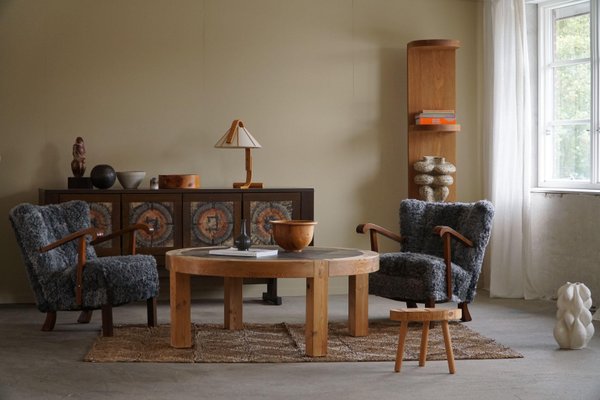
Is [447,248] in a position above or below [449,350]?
above

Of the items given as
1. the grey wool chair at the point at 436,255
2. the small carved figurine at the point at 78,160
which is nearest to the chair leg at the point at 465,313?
the grey wool chair at the point at 436,255

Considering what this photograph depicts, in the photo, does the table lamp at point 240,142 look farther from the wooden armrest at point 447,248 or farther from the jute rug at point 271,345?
the wooden armrest at point 447,248

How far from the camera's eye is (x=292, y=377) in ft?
14.7

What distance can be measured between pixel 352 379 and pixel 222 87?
3.64 m

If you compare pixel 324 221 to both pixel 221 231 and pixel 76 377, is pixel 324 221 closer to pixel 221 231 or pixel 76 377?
pixel 221 231

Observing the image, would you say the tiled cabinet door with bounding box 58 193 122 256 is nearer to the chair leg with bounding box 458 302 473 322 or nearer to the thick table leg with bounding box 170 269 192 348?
the thick table leg with bounding box 170 269 192 348

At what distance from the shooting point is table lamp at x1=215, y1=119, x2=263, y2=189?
697 centimetres

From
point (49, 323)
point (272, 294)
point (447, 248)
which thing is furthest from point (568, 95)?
point (49, 323)

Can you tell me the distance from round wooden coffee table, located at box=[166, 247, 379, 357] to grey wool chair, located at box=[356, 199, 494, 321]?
1.30 feet

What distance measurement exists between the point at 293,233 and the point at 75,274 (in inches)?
54.0

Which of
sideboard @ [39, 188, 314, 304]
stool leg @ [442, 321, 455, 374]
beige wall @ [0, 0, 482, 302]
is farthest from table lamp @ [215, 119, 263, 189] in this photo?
stool leg @ [442, 321, 455, 374]

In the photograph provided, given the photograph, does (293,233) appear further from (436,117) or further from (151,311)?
(436,117)

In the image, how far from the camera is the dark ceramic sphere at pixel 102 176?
6852 mm

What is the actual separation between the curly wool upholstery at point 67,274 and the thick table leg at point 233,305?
1.53 feet
